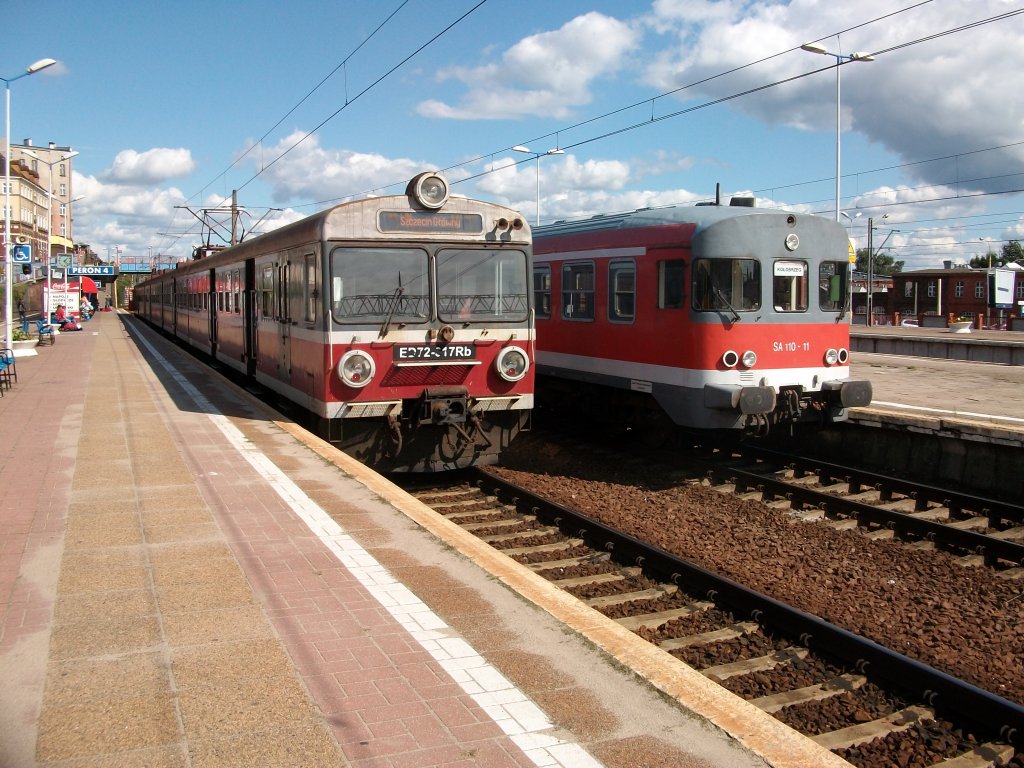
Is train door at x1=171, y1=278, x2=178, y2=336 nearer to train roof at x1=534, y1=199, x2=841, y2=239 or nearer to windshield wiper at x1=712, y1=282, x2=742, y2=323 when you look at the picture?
train roof at x1=534, y1=199, x2=841, y2=239

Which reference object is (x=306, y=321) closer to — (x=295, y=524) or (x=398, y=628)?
(x=295, y=524)

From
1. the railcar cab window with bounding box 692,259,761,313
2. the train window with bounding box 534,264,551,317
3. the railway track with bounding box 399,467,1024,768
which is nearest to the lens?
the railway track with bounding box 399,467,1024,768

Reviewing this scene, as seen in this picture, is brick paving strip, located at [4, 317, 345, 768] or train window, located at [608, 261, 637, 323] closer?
brick paving strip, located at [4, 317, 345, 768]

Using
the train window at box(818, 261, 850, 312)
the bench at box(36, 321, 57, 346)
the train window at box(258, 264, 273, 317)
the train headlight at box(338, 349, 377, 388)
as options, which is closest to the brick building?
the bench at box(36, 321, 57, 346)

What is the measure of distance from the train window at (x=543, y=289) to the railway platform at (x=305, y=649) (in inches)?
252

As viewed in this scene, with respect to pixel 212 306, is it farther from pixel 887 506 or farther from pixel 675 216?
pixel 887 506

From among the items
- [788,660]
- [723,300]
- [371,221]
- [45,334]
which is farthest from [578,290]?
[45,334]

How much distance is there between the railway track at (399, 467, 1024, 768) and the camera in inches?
187

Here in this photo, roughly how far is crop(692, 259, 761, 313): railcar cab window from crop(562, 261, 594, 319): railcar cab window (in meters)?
2.29

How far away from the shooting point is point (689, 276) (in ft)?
34.9

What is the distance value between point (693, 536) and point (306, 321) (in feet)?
16.6

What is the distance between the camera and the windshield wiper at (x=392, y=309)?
988 centimetres

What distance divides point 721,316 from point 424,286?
3.48m

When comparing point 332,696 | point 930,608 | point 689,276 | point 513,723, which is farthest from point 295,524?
point 689,276
